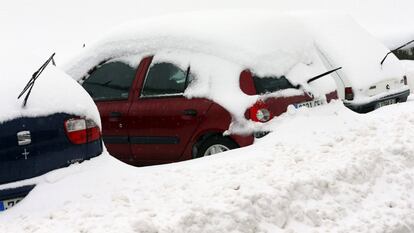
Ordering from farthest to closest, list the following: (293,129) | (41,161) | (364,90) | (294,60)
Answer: (364,90) < (294,60) < (293,129) < (41,161)

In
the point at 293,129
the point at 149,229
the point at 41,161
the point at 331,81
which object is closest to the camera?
the point at 149,229

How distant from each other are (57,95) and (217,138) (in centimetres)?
211

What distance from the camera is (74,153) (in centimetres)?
432

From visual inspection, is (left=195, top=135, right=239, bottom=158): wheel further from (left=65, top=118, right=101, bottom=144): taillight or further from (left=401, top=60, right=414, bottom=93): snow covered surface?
(left=401, top=60, right=414, bottom=93): snow covered surface

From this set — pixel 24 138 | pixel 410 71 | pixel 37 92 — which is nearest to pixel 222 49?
pixel 37 92

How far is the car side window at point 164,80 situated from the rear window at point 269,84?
32.6 inches

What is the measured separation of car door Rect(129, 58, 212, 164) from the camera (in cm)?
593

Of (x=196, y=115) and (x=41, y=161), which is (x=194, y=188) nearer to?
(x=41, y=161)

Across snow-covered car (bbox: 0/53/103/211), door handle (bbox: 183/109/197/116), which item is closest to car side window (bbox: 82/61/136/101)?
door handle (bbox: 183/109/197/116)

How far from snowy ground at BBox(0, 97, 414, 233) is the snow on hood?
488 mm

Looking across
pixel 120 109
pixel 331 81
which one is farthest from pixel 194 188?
pixel 331 81

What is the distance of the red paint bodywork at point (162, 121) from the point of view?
5.74 metres

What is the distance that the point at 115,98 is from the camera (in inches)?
258

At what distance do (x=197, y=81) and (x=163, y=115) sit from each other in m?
0.56
